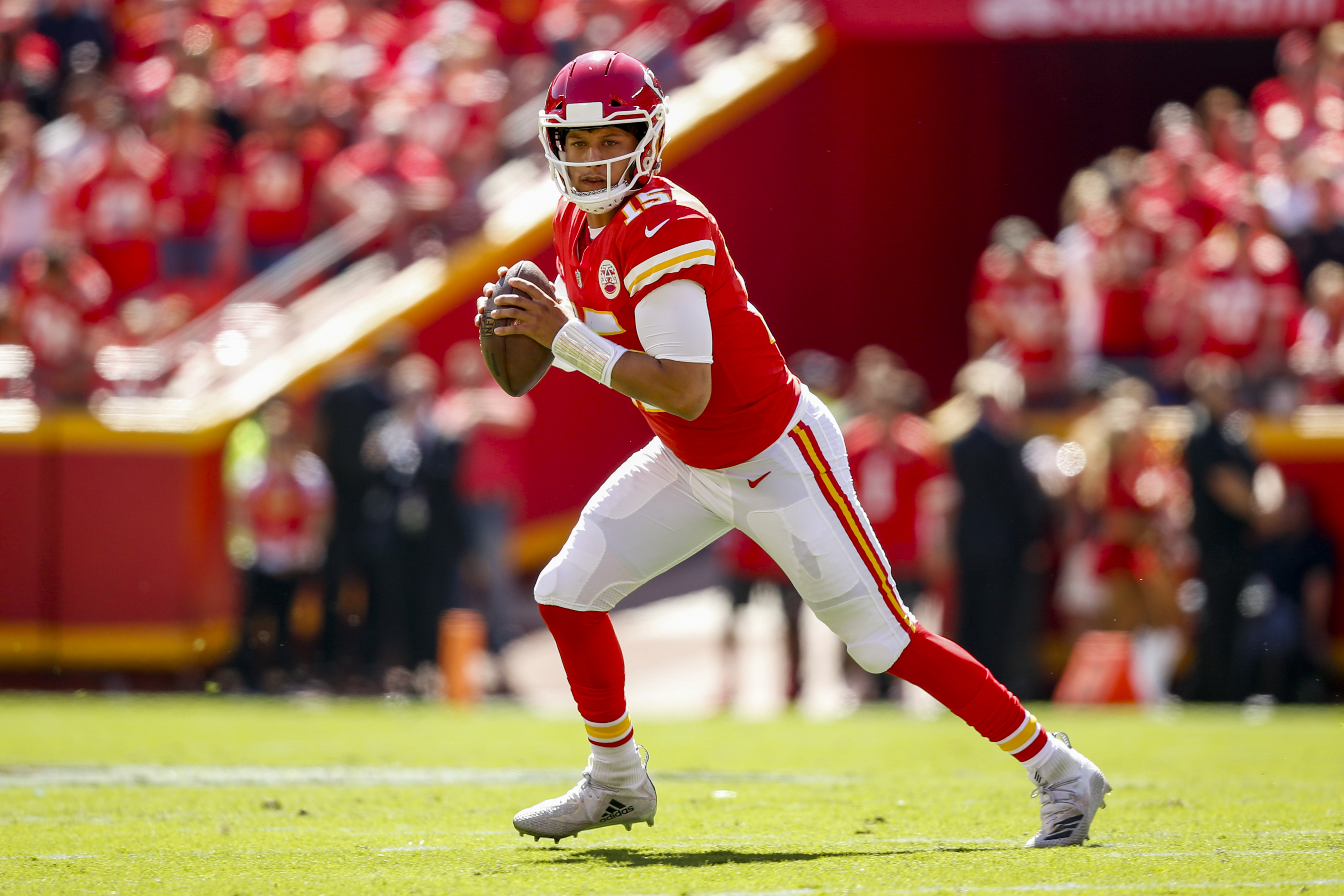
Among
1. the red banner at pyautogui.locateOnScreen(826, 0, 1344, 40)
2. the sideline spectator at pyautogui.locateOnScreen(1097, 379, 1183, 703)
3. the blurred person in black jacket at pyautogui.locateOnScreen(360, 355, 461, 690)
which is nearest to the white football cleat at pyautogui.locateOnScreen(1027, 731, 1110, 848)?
the sideline spectator at pyautogui.locateOnScreen(1097, 379, 1183, 703)

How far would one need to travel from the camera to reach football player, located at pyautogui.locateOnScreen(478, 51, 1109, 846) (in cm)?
477

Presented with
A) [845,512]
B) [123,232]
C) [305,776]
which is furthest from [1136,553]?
[123,232]

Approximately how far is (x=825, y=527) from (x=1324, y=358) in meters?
7.23

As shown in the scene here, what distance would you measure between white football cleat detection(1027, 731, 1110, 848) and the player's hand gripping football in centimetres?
169

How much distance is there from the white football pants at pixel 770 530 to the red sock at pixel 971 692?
0.06 metres

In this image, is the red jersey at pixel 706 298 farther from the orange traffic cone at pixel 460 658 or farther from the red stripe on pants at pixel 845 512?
the orange traffic cone at pixel 460 658

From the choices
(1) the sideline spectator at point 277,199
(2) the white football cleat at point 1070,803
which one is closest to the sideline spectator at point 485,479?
(1) the sideline spectator at point 277,199

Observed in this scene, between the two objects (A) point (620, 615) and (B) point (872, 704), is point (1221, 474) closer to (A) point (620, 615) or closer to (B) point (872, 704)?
(B) point (872, 704)

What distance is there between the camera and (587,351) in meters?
4.73

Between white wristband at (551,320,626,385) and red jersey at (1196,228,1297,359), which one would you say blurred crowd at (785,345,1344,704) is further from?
white wristband at (551,320,626,385)

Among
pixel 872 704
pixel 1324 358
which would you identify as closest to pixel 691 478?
pixel 872 704

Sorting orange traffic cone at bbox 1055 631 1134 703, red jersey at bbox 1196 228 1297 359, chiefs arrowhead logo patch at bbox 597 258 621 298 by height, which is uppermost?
red jersey at bbox 1196 228 1297 359

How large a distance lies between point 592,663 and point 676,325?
40.0 inches

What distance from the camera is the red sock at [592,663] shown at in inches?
204
